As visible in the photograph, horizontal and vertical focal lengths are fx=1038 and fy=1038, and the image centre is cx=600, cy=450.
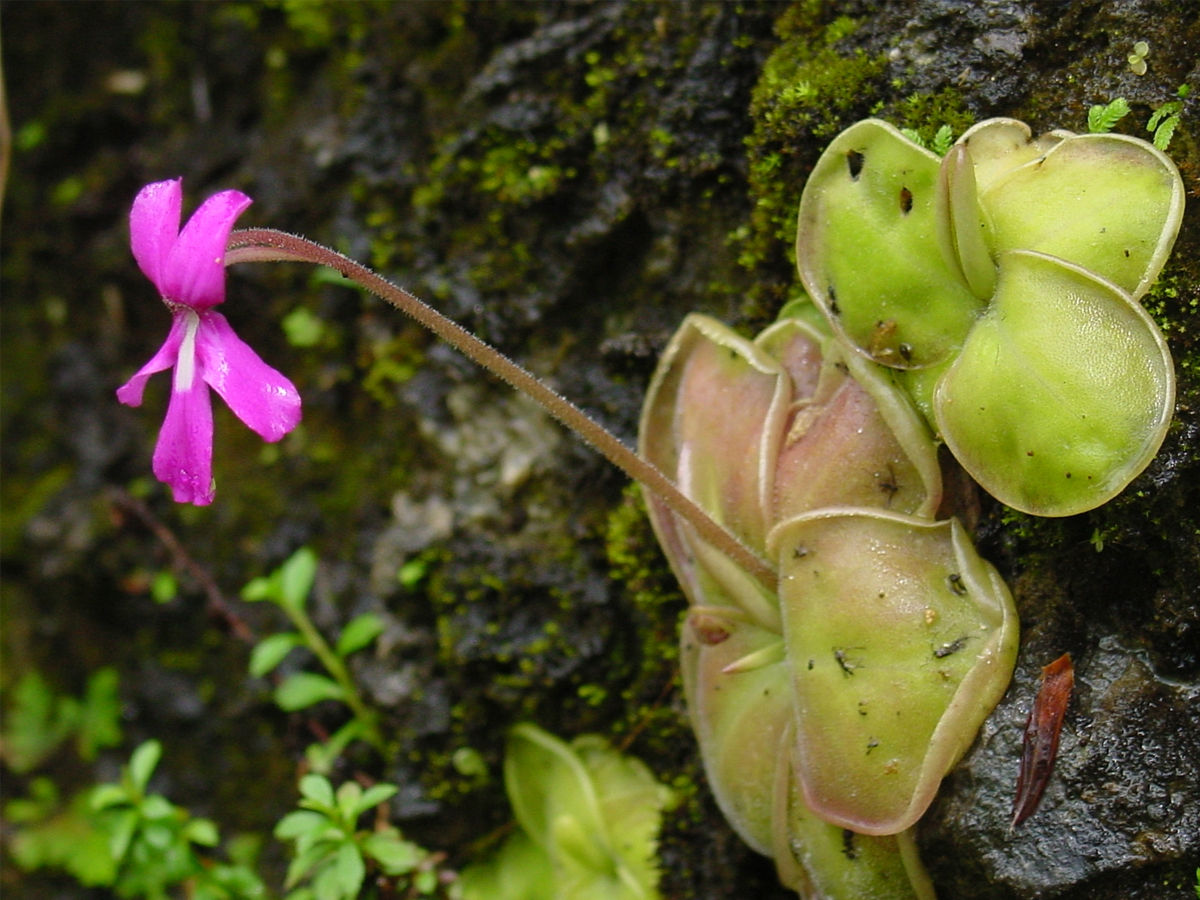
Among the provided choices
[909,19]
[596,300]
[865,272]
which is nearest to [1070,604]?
[865,272]

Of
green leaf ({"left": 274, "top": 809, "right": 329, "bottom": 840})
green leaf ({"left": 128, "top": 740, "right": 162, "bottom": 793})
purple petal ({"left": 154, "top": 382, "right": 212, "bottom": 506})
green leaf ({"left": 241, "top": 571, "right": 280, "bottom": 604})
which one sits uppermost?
purple petal ({"left": 154, "top": 382, "right": 212, "bottom": 506})

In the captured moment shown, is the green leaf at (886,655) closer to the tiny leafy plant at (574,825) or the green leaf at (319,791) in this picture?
the tiny leafy plant at (574,825)

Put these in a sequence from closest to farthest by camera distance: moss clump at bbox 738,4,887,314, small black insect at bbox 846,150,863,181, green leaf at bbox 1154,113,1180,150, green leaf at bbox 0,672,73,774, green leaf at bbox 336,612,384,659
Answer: green leaf at bbox 1154,113,1180,150 → small black insect at bbox 846,150,863,181 → moss clump at bbox 738,4,887,314 → green leaf at bbox 336,612,384,659 → green leaf at bbox 0,672,73,774

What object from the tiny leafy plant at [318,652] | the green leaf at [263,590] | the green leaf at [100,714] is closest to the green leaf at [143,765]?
the tiny leafy plant at [318,652]

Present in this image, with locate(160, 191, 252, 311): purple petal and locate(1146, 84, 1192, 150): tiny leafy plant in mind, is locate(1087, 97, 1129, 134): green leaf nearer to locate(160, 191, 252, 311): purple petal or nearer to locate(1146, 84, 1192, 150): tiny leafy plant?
locate(1146, 84, 1192, 150): tiny leafy plant

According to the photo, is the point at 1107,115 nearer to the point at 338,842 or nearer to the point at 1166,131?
the point at 1166,131

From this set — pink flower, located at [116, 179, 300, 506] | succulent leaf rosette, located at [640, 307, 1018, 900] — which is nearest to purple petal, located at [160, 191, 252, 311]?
pink flower, located at [116, 179, 300, 506]

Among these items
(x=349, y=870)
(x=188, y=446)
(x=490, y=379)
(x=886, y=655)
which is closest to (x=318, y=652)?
(x=349, y=870)
